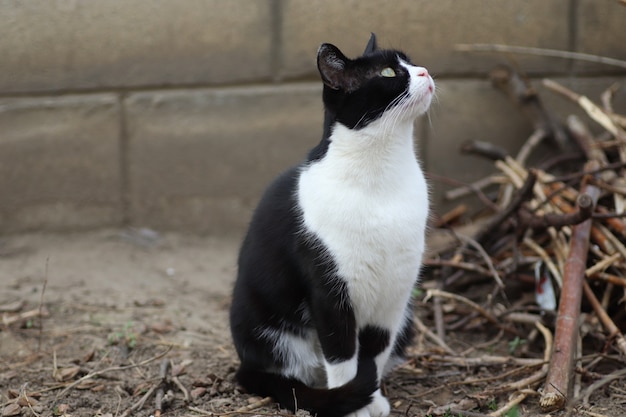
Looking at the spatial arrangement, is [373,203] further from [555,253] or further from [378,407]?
[555,253]

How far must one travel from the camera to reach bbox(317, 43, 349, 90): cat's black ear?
7.08 feet

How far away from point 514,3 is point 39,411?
310cm

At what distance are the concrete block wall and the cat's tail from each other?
1.92 m

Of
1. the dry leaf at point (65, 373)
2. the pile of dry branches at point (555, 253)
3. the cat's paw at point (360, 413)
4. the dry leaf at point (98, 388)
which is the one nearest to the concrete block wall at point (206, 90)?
the pile of dry branches at point (555, 253)

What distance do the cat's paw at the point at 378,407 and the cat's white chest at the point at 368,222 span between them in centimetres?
33

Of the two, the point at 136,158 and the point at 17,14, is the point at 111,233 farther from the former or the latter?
the point at 17,14

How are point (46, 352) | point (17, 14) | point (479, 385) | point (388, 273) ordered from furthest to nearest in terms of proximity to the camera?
point (17, 14) < point (46, 352) < point (479, 385) < point (388, 273)

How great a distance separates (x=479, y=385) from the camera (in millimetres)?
2711

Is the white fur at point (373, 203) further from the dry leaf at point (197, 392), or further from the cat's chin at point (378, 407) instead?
the dry leaf at point (197, 392)

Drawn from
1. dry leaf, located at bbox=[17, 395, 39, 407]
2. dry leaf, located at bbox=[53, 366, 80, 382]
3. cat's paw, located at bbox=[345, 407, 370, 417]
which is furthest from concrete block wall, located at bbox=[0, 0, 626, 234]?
cat's paw, located at bbox=[345, 407, 370, 417]

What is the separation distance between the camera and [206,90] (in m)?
4.23

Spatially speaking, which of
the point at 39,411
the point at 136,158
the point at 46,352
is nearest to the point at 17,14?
the point at 136,158

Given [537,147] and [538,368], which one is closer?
[538,368]

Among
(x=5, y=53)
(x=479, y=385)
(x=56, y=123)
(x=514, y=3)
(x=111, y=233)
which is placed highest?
(x=514, y=3)
